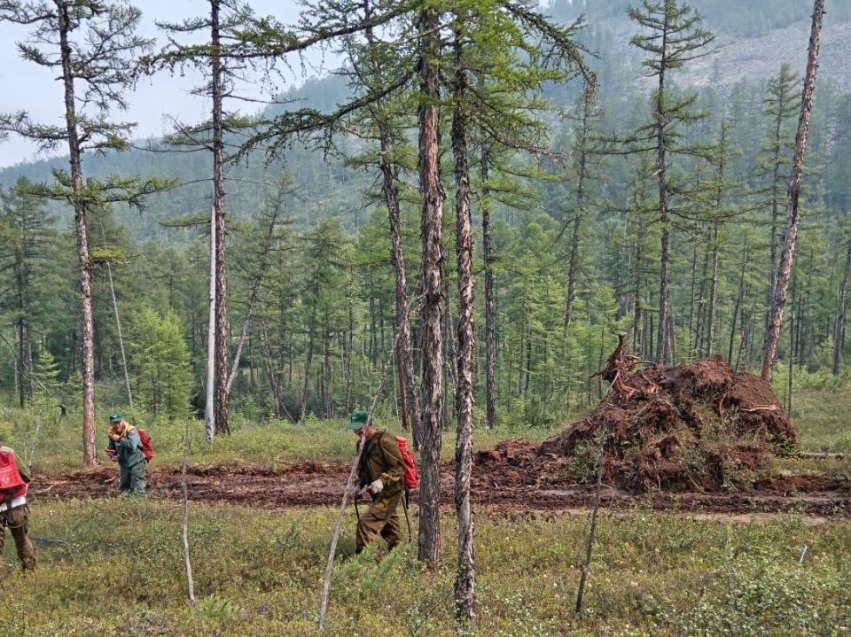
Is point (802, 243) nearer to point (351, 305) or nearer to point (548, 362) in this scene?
point (548, 362)

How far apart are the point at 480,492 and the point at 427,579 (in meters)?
5.59

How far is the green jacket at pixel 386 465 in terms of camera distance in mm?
8562

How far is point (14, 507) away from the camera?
8461 millimetres

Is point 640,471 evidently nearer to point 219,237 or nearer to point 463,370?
point 463,370

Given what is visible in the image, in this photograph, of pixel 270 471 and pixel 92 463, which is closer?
pixel 270 471

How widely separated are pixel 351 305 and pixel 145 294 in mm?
25300

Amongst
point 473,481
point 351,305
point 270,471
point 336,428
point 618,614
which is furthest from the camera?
point 351,305

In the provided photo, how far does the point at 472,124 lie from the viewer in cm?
763

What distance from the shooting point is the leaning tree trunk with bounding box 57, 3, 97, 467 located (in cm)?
1512

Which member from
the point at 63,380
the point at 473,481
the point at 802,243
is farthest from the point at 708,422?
the point at 63,380

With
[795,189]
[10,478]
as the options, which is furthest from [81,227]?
[795,189]

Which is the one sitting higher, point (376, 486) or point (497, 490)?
point (376, 486)

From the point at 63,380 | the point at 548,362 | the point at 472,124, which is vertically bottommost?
the point at 63,380

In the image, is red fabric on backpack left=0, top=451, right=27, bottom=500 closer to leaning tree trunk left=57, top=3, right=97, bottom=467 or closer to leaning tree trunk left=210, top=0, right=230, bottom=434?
leaning tree trunk left=57, top=3, right=97, bottom=467
